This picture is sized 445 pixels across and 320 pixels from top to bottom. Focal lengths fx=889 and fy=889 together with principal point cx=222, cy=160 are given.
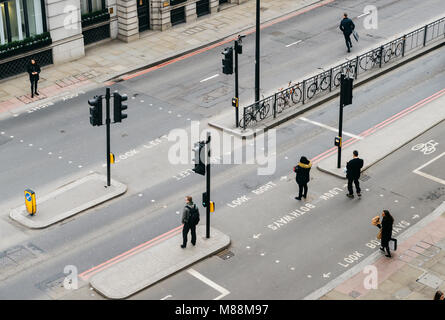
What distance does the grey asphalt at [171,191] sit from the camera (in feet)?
89.4

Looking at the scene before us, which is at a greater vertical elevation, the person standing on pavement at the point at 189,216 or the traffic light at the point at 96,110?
the traffic light at the point at 96,110

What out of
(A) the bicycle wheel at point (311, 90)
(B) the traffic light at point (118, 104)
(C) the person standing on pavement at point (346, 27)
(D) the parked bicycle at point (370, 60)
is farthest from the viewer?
(C) the person standing on pavement at point (346, 27)

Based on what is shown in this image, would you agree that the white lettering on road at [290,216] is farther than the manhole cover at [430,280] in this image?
Yes

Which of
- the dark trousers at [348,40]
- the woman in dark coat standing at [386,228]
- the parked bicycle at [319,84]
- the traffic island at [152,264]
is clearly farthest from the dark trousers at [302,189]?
the dark trousers at [348,40]

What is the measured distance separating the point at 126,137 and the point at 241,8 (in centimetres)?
1738

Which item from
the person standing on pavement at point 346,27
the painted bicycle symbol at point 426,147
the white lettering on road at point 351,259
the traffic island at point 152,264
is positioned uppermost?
the person standing on pavement at point 346,27

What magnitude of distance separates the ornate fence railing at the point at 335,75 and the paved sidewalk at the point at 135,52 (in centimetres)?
782

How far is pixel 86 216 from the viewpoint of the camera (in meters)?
30.5

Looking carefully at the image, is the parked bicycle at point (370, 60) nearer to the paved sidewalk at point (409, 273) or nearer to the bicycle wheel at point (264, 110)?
the bicycle wheel at point (264, 110)

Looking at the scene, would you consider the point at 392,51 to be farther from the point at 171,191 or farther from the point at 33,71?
the point at 33,71

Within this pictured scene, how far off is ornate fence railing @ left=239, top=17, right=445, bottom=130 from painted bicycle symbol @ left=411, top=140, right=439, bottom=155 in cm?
472

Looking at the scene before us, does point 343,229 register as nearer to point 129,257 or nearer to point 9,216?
point 129,257

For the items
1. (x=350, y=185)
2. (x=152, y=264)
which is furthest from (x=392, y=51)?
(x=152, y=264)
